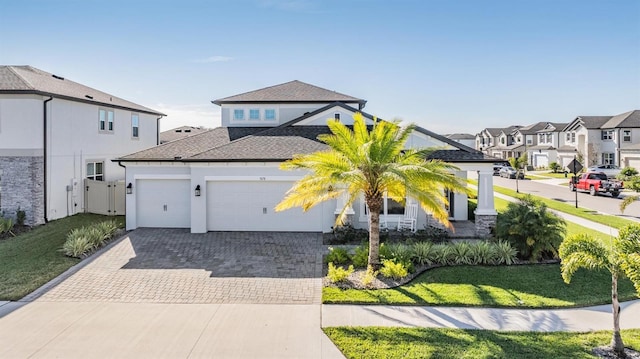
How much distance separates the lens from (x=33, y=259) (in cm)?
1320

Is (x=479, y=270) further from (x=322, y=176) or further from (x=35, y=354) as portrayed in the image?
(x=35, y=354)

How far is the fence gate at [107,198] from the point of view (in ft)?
65.4

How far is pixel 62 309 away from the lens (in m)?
9.48

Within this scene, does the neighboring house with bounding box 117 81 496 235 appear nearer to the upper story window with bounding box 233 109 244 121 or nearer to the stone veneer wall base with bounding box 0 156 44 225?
the stone veneer wall base with bounding box 0 156 44 225

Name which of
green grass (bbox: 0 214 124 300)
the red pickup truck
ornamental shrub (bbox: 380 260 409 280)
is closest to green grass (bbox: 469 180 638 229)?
the red pickup truck

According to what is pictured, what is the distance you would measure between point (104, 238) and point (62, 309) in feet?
20.2

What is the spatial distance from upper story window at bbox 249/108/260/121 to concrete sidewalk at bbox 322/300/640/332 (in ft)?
51.5

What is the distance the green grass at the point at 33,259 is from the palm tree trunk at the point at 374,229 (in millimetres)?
9512

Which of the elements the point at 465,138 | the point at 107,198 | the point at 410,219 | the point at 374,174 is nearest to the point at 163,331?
the point at 374,174

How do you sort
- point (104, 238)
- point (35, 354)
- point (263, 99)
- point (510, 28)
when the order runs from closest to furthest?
point (35, 354), point (104, 238), point (510, 28), point (263, 99)

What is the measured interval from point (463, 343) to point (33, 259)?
539 inches

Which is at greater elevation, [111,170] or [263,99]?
[263,99]

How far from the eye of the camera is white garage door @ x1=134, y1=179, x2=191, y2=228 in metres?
17.4

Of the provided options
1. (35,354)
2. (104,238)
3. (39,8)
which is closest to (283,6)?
(39,8)
